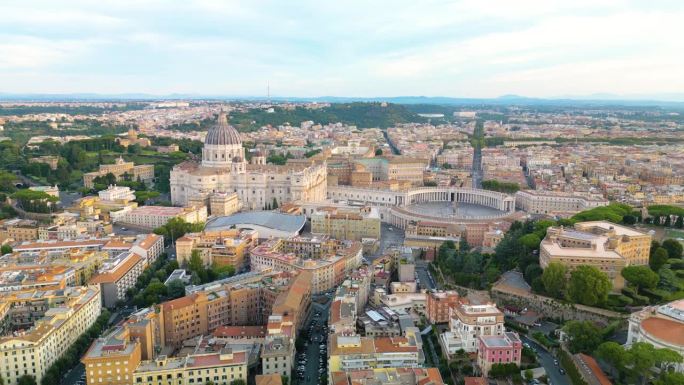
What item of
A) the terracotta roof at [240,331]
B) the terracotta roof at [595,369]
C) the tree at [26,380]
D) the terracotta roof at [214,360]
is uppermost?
the terracotta roof at [214,360]

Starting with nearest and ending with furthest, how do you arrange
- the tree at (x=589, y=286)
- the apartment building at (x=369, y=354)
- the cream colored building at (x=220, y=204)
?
the apartment building at (x=369, y=354) → the tree at (x=589, y=286) → the cream colored building at (x=220, y=204)

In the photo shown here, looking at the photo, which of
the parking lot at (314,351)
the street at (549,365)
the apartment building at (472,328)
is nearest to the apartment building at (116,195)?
the parking lot at (314,351)

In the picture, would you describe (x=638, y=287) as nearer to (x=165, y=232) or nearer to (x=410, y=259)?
(x=410, y=259)

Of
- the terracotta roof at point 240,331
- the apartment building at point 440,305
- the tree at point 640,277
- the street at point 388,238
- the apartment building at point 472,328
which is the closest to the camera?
the apartment building at point 472,328

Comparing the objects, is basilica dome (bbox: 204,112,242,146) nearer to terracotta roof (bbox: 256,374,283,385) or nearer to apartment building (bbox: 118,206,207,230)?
apartment building (bbox: 118,206,207,230)

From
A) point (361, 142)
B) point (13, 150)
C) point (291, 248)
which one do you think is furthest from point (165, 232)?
point (361, 142)

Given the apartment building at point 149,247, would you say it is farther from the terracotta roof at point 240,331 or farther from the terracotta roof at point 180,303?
the terracotta roof at point 240,331

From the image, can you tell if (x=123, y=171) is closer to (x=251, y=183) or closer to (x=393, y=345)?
(x=251, y=183)
